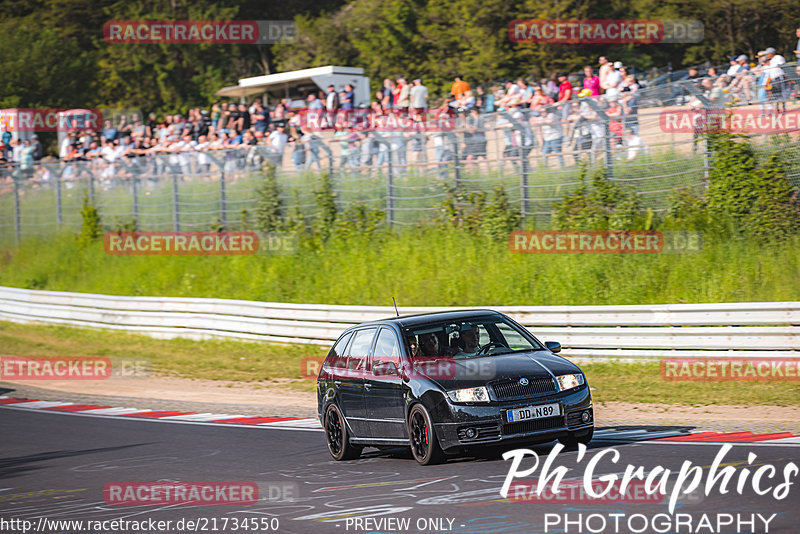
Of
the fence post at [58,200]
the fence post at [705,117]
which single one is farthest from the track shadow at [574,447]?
the fence post at [58,200]

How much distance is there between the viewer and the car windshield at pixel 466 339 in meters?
10.4

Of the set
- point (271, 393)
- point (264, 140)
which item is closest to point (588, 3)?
point (264, 140)

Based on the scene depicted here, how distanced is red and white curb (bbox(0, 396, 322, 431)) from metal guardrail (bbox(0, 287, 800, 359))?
4.82 meters

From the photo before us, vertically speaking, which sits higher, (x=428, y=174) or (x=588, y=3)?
(x=588, y=3)

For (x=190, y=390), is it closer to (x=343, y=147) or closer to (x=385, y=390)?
(x=343, y=147)

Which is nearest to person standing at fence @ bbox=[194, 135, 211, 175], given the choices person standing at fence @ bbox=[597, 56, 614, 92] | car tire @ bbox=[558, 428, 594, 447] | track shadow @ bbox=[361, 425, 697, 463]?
person standing at fence @ bbox=[597, 56, 614, 92]

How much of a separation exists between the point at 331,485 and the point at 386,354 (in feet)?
5.40

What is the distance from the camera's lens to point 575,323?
58.4ft

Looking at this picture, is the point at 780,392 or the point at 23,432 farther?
the point at 23,432

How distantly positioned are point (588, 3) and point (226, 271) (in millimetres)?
20777

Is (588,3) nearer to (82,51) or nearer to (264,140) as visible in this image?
(264,140)

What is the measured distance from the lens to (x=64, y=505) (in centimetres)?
934

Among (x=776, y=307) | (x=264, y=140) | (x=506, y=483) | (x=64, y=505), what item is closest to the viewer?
(x=506, y=483)

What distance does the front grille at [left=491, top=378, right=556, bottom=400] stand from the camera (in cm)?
948
